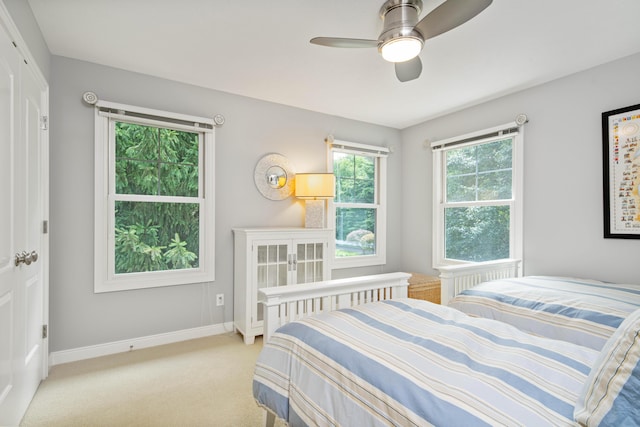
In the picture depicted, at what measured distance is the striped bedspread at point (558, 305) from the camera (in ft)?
5.88

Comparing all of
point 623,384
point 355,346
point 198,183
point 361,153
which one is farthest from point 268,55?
point 623,384

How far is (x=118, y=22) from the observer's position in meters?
2.11

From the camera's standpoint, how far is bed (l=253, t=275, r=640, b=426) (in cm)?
83

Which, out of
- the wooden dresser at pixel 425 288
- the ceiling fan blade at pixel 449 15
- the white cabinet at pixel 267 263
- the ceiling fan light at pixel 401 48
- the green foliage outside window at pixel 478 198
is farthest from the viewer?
the wooden dresser at pixel 425 288

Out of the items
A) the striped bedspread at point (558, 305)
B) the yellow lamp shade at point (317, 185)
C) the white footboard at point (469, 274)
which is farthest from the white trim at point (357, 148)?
the striped bedspread at point (558, 305)

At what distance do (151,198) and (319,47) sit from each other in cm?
192

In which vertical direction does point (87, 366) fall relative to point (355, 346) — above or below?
below

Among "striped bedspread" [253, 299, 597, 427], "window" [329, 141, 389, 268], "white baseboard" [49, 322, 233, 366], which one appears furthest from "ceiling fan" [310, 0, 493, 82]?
"white baseboard" [49, 322, 233, 366]

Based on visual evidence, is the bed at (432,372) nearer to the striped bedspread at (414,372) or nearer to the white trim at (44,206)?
the striped bedspread at (414,372)

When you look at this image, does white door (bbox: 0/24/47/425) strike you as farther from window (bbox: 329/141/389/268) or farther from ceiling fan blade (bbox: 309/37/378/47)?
window (bbox: 329/141/389/268)

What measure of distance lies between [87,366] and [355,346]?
2.38m

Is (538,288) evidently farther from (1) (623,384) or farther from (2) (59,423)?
(2) (59,423)

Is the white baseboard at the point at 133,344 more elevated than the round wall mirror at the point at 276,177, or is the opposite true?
the round wall mirror at the point at 276,177

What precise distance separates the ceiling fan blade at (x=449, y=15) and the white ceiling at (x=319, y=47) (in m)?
0.24
